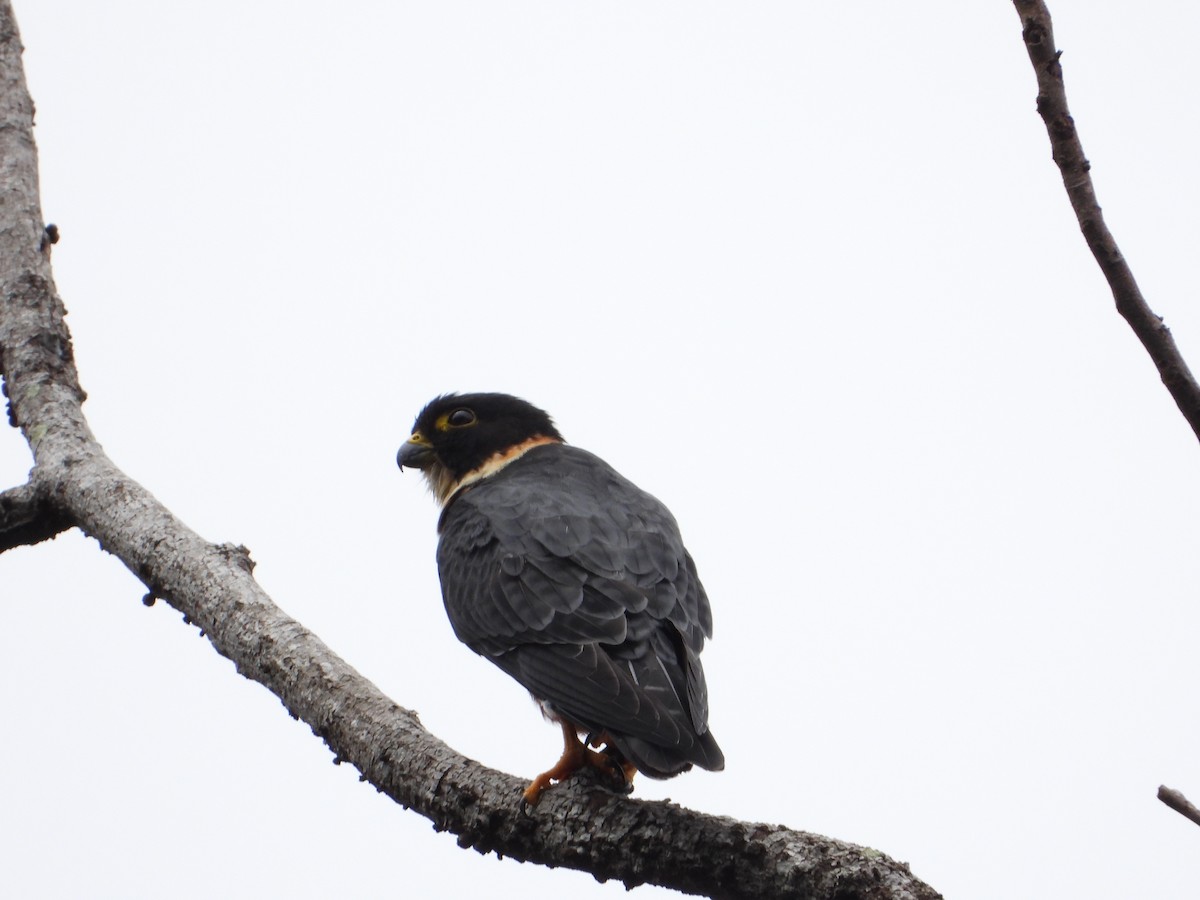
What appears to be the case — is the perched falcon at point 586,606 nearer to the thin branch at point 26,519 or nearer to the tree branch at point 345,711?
the tree branch at point 345,711

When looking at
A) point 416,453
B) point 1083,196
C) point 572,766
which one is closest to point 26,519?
point 416,453

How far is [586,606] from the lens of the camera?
3.88m

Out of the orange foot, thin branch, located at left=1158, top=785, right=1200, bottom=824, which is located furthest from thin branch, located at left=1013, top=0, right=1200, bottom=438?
the orange foot

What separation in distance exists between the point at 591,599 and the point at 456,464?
205cm

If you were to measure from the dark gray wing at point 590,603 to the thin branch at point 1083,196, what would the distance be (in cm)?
162

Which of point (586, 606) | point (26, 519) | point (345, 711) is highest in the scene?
point (586, 606)

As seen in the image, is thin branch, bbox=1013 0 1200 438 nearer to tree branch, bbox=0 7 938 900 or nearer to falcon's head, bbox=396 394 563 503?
tree branch, bbox=0 7 938 900

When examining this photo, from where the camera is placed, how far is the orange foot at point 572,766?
9.99ft

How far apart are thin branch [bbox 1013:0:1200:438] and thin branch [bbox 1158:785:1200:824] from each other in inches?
24.5

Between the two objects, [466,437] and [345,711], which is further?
[466,437]

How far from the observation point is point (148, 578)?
13.0 ft

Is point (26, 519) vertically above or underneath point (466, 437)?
underneath

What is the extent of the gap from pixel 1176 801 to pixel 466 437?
4295 mm

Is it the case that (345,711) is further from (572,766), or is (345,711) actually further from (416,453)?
(416,453)
